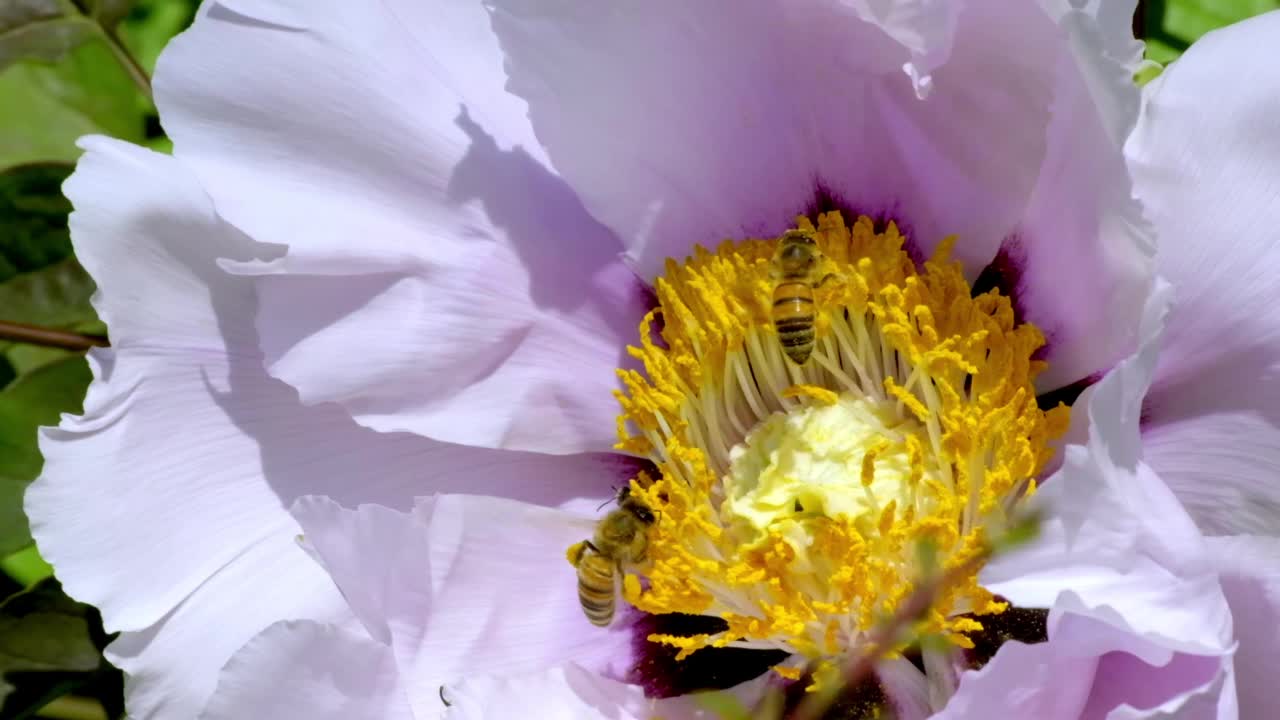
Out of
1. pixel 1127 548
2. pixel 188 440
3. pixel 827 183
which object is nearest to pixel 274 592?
pixel 188 440

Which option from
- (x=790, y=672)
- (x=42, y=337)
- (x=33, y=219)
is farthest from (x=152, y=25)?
(x=790, y=672)

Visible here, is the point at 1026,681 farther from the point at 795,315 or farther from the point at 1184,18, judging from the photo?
the point at 1184,18

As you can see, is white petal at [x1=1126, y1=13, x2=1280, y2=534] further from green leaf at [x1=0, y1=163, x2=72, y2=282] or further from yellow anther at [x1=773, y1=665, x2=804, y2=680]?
green leaf at [x1=0, y1=163, x2=72, y2=282]

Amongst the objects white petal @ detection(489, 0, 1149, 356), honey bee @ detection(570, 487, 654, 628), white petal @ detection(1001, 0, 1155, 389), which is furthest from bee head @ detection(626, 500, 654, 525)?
white petal @ detection(1001, 0, 1155, 389)

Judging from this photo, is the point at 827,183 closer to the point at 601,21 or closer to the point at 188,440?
the point at 601,21

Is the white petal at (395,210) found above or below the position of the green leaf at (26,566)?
above

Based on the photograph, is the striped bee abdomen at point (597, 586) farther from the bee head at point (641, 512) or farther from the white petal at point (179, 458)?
the white petal at point (179, 458)

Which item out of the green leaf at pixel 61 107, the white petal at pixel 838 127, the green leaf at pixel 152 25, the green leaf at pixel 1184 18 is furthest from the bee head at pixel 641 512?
the green leaf at pixel 152 25
